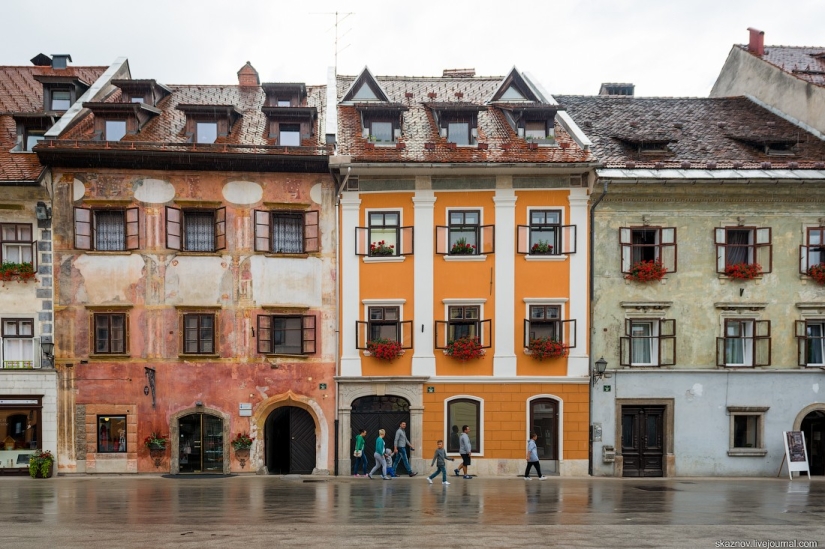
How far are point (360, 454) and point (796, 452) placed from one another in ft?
48.0

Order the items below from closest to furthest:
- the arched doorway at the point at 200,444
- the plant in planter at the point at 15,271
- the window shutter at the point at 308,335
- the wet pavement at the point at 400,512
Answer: the wet pavement at the point at 400,512, the plant in planter at the point at 15,271, the arched doorway at the point at 200,444, the window shutter at the point at 308,335

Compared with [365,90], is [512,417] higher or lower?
lower

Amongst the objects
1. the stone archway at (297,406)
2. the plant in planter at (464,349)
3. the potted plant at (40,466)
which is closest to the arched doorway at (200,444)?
the stone archway at (297,406)

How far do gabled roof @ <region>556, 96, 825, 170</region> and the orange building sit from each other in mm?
2639

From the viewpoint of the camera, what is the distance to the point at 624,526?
57.2 feet

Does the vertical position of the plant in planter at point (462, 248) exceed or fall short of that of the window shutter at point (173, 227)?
it falls short

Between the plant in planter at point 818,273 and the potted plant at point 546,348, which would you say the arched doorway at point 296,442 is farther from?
the plant in planter at point 818,273

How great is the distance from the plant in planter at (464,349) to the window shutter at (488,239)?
310 cm

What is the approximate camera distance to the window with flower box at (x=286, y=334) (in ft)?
89.0

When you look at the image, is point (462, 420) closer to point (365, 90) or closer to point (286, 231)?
point (286, 231)

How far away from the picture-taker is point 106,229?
27062mm

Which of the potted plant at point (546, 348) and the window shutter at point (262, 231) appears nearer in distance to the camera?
the potted plant at point (546, 348)

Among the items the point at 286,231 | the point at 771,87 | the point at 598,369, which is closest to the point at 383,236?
the point at 286,231

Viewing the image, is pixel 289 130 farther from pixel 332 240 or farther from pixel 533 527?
pixel 533 527
